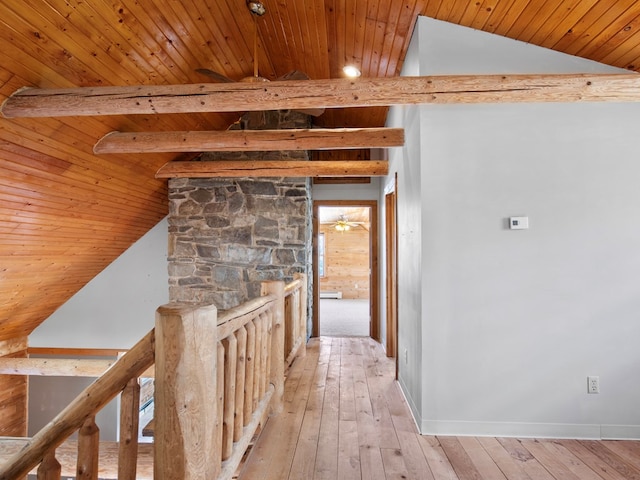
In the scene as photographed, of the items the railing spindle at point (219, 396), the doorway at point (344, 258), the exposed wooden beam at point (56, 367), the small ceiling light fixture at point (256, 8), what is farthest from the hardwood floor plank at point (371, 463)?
the doorway at point (344, 258)

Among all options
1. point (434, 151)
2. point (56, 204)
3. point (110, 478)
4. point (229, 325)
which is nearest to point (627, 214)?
point (434, 151)

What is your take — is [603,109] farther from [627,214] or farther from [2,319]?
[2,319]

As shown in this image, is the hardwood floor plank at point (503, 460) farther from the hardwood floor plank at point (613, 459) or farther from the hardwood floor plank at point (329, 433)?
the hardwood floor plank at point (329, 433)

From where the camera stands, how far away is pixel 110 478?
2861mm

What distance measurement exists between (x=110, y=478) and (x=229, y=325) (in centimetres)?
216

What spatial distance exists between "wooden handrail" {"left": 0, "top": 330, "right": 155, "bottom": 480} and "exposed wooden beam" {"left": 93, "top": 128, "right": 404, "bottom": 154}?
101 inches

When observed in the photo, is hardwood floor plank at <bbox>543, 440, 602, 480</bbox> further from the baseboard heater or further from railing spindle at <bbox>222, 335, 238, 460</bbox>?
the baseboard heater

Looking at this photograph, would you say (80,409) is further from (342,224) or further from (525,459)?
(342,224)

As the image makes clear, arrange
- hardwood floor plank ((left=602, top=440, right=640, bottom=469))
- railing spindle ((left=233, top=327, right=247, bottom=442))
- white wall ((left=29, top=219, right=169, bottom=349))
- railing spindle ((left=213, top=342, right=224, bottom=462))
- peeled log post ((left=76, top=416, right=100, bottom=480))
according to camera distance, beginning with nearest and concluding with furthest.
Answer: peeled log post ((left=76, top=416, right=100, bottom=480)) < railing spindle ((left=213, top=342, right=224, bottom=462)) < railing spindle ((left=233, top=327, right=247, bottom=442)) < hardwood floor plank ((left=602, top=440, right=640, bottom=469)) < white wall ((left=29, top=219, right=169, bottom=349))

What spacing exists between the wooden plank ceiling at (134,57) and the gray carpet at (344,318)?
327 cm

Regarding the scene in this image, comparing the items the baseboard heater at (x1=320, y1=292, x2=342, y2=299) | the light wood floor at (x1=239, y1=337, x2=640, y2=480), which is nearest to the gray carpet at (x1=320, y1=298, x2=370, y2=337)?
the baseboard heater at (x1=320, y1=292, x2=342, y2=299)

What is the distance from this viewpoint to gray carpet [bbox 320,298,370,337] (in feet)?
19.3

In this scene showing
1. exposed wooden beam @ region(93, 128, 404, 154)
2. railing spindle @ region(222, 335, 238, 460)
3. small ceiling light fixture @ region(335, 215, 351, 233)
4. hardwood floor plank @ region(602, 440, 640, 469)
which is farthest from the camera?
small ceiling light fixture @ region(335, 215, 351, 233)

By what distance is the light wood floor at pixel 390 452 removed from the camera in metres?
2.06
